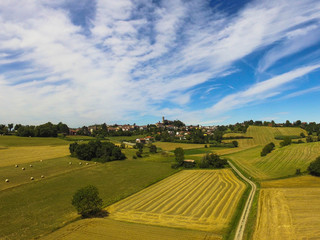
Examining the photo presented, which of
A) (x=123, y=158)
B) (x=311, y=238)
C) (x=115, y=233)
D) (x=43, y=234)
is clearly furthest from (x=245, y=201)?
(x=123, y=158)

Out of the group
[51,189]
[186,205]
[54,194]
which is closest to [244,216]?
[186,205]

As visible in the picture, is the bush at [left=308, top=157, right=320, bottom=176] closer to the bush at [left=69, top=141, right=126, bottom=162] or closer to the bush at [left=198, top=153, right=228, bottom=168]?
the bush at [left=198, top=153, right=228, bottom=168]

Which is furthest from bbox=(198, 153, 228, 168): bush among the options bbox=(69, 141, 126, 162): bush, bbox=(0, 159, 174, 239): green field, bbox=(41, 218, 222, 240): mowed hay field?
bbox=(41, 218, 222, 240): mowed hay field

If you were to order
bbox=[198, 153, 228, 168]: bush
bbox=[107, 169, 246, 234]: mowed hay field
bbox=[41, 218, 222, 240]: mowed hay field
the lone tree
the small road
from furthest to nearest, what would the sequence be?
bbox=[198, 153, 228, 168]: bush, the lone tree, bbox=[107, 169, 246, 234]: mowed hay field, the small road, bbox=[41, 218, 222, 240]: mowed hay field

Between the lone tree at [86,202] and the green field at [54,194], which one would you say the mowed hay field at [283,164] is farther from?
the lone tree at [86,202]

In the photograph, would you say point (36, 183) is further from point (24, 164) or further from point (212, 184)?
point (212, 184)

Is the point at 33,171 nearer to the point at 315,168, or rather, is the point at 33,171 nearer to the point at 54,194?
the point at 54,194
